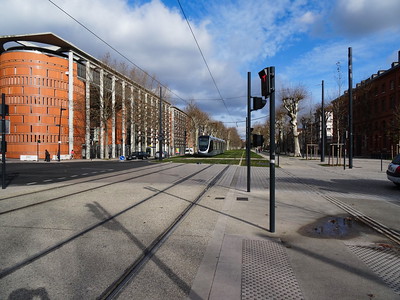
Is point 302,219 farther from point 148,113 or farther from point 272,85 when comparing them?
point 148,113

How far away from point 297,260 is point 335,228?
6.84 feet

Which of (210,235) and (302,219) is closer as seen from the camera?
(210,235)

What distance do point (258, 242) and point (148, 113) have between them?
1886 inches

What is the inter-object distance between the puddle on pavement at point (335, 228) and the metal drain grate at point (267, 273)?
1.09 m

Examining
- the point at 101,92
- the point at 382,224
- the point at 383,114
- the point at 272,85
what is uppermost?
the point at 101,92

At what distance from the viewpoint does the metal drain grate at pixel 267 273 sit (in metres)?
2.96

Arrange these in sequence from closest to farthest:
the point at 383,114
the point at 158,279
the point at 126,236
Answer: the point at 158,279 → the point at 126,236 → the point at 383,114

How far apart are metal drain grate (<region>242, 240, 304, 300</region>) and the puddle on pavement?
1.09 metres

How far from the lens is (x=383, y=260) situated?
3.89 metres

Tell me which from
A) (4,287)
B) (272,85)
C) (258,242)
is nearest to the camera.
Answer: (4,287)

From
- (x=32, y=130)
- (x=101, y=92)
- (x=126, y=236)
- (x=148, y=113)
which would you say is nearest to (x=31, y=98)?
(x=32, y=130)

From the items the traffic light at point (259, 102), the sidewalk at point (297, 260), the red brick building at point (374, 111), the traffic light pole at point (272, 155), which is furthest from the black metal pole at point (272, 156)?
the red brick building at point (374, 111)

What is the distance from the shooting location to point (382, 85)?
157 feet

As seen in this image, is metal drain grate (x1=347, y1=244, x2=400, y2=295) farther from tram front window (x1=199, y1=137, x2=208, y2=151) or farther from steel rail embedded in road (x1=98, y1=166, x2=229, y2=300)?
tram front window (x1=199, y1=137, x2=208, y2=151)
